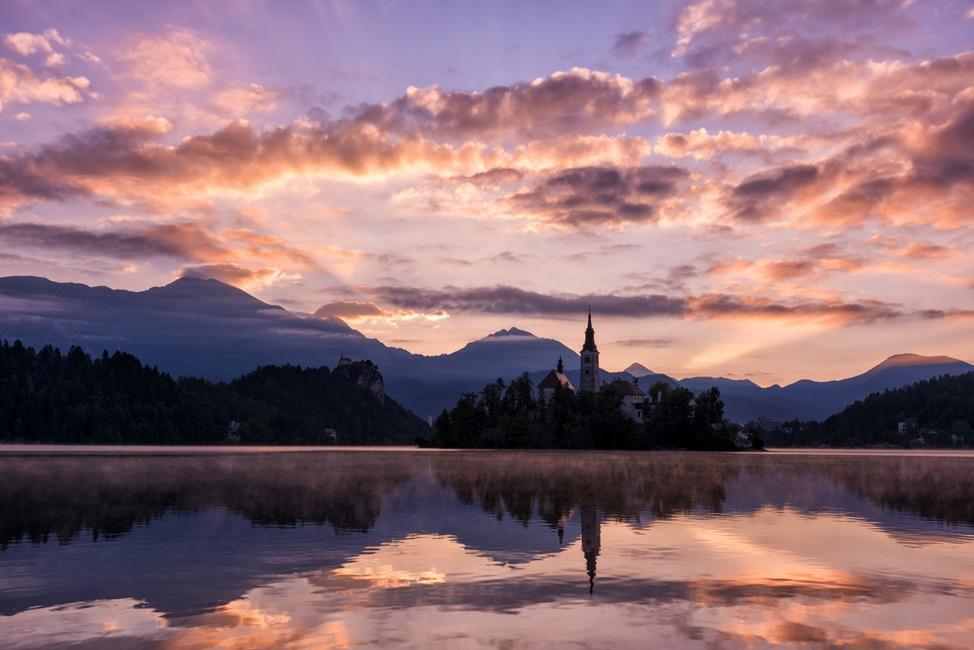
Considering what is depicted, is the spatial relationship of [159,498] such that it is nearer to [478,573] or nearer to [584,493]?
[584,493]

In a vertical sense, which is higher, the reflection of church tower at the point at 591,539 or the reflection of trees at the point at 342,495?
the reflection of trees at the point at 342,495

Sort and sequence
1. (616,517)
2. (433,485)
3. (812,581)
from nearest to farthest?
(812,581) → (616,517) → (433,485)

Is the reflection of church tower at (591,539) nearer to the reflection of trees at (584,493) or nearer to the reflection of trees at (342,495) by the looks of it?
the reflection of trees at (342,495)

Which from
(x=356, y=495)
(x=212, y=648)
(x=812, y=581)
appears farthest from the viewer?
(x=356, y=495)

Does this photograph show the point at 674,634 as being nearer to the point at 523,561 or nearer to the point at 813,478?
the point at 523,561

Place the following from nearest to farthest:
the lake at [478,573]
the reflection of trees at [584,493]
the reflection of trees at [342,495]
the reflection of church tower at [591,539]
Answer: the lake at [478,573] < the reflection of church tower at [591,539] < the reflection of trees at [342,495] < the reflection of trees at [584,493]

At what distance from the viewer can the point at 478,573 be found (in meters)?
26.2

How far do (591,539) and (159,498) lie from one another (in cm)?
2932

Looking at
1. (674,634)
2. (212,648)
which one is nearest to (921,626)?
(674,634)

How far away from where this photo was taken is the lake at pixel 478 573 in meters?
18.6

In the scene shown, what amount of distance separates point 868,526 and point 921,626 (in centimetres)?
2169

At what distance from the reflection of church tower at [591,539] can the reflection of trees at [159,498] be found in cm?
946

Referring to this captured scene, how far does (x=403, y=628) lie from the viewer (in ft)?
62.3

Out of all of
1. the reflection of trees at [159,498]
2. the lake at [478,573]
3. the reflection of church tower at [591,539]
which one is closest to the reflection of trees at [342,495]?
the reflection of trees at [159,498]
